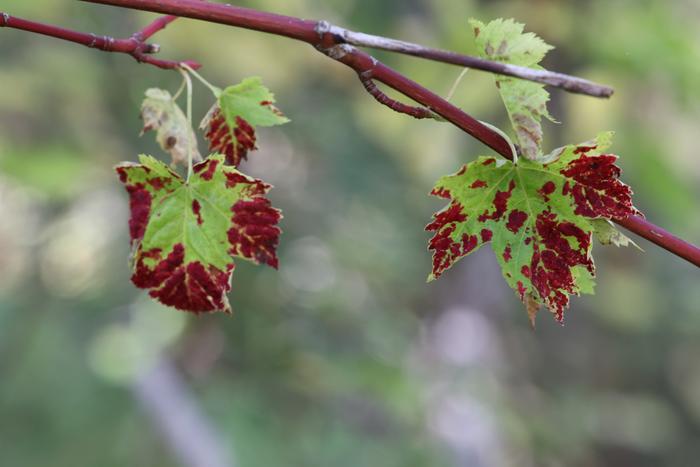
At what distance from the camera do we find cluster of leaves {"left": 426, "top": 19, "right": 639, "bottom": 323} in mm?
423

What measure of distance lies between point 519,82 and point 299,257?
280cm

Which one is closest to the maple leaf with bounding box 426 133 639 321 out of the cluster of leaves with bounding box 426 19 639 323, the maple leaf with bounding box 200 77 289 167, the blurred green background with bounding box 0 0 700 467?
the cluster of leaves with bounding box 426 19 639 323

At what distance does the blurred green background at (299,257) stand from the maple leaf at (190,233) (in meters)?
1.67

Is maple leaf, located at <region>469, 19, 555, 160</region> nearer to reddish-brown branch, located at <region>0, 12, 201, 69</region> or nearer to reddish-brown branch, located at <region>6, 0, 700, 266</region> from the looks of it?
reddish-brown branch, located at <region>6, 0, 700, 266</region>

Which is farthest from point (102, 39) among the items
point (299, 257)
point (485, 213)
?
point (299, 257)

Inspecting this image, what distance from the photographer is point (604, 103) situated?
229cm

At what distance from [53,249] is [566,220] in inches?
103

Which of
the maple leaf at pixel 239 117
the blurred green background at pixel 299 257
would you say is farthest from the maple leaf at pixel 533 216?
the blurred green background at pixel 299 257

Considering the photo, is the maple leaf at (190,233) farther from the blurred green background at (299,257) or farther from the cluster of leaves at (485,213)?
the blurred green background at (299,257)

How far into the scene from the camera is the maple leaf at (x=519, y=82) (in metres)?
0.42

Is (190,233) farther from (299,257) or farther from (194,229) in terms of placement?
(299,257)

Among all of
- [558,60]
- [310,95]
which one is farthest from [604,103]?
[310,95]

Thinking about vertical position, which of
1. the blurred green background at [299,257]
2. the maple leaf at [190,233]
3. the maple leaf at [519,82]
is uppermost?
the maple leaf at [519,82]

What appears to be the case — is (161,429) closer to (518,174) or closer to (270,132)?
(270,132)
